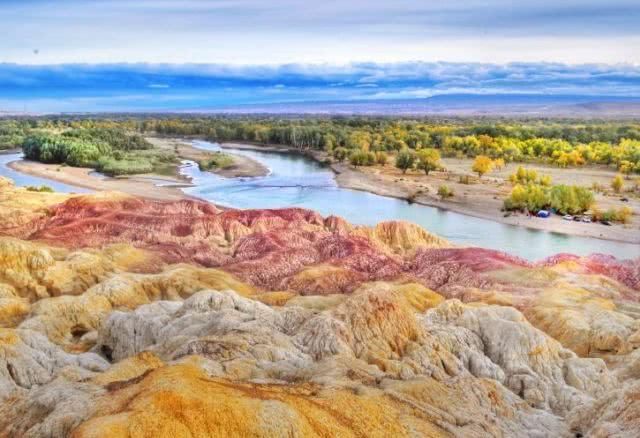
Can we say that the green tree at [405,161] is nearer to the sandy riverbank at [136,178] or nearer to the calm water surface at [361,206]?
the calm water surface at [361,206]

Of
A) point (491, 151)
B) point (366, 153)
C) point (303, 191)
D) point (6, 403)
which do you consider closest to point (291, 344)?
point (6, 403)

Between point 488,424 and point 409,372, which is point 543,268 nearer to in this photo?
point 409,372

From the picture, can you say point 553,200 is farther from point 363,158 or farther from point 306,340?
point 306,340

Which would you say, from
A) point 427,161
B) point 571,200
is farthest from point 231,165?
point 571,200

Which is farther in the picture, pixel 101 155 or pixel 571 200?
pixel 101 155

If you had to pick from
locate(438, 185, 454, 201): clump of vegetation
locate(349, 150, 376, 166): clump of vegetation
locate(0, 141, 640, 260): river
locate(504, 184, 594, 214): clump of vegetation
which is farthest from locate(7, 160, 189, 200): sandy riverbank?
locate(504, 184, 594, 214): clump of vegetation

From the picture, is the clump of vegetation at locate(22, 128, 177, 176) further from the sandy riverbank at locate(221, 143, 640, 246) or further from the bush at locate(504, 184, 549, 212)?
the bush at locate(504, 184, 549, 212)

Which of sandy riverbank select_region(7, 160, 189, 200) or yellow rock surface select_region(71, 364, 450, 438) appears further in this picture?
sandy riverbank select_region(7, 160, 189, 200)

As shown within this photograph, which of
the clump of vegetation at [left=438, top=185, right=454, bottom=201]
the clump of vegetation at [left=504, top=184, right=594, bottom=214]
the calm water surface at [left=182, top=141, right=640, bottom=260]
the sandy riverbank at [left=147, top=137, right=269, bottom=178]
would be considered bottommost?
the sandy riverbank at [left=147, top=137, right=269, bottom=178]
